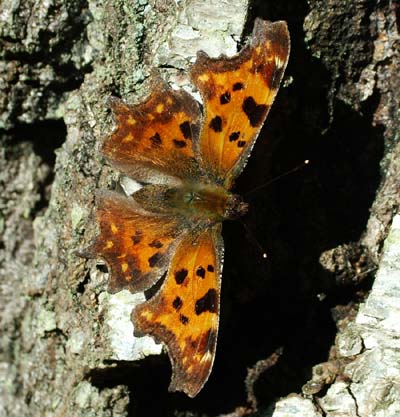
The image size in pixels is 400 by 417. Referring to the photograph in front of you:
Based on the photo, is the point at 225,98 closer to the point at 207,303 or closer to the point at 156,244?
the point at 156,244

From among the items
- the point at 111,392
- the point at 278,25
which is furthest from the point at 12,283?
the point at 278,25

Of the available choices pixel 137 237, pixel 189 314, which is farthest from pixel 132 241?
pixel 189 314

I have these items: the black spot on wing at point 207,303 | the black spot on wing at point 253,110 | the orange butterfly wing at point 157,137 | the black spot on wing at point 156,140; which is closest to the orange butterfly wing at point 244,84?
the black spot on wing at point 253,110

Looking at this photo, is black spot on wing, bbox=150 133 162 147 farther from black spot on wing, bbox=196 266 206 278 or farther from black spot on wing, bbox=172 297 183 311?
black spot on wing, bbox=172 297 183 311

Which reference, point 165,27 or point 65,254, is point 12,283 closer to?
point 65,254

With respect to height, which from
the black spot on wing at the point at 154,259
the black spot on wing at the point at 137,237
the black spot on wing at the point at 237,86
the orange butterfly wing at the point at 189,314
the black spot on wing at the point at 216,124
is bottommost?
the orange butterfly wing at the point at 189,314

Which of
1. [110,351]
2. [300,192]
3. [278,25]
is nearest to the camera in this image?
[278,25]

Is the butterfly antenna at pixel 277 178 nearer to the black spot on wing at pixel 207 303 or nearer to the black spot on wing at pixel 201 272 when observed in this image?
the black spot on wing at pixel 201 272

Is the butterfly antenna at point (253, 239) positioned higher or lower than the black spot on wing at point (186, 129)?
lower
